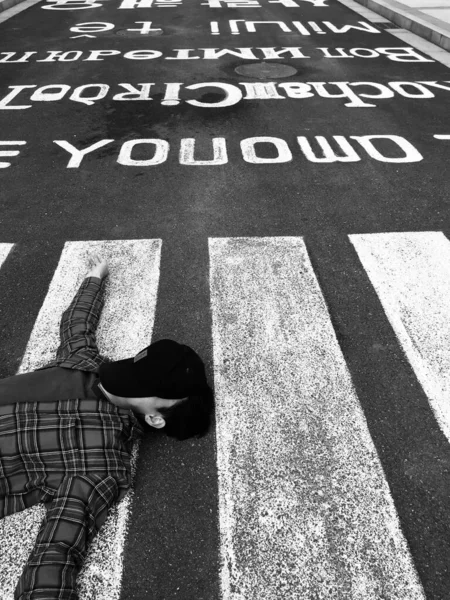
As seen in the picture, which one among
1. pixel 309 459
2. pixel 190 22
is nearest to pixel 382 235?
pixel 309 459

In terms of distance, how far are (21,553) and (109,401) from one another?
31.1 inches

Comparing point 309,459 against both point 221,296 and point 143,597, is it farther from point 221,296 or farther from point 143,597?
point 221,296

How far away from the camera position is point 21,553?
90.7 inches

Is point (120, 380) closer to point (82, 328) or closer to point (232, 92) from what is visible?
point (82, 328)

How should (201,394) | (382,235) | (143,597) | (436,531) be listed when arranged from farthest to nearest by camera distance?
(382,235)
(201,394)
(436,531)
(143,597)

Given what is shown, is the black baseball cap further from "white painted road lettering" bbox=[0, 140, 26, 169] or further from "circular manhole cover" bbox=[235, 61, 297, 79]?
"circular manhole cover" bbox=[235, 61, 297, 79]

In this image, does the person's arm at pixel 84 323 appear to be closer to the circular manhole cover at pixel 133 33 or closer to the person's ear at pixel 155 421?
the person's ear at pixel 155 421

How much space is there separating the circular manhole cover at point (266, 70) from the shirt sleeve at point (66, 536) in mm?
8474

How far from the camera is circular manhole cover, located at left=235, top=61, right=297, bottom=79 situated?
30.1 ft

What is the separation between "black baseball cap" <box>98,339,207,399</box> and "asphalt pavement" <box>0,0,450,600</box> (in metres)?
0.48

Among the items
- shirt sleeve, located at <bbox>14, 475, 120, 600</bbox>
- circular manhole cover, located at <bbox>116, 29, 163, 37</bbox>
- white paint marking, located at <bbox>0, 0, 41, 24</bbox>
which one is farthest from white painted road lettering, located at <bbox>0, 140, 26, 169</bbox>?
white paint marking, located at <bbox>0, 0, 41, 24</bbox>

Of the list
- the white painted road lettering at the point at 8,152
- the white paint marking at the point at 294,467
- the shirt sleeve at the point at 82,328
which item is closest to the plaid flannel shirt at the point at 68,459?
the shirt sleeve at the point at 82,328

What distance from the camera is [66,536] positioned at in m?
2.18

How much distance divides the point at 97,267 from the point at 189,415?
6.07ft
